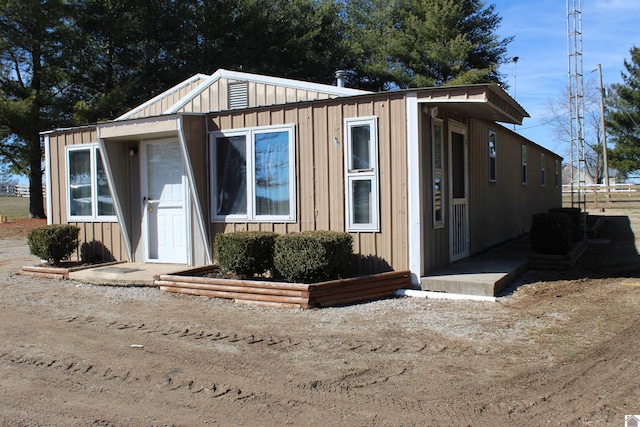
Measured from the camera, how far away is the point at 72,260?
33.8 feet

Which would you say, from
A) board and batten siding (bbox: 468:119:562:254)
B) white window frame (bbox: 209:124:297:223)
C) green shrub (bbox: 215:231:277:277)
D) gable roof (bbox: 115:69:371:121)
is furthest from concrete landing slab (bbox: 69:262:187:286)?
board and batten siding (bbox: 468:119:562:254)

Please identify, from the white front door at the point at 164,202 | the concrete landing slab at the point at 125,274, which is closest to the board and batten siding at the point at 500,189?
the white front door at the point at 164,202

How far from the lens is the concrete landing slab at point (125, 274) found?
8148mm

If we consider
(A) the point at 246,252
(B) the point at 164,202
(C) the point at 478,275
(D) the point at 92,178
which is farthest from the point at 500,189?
(D) the point at 92,178

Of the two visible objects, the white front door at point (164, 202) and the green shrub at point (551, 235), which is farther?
the white front door at point (164, 202)

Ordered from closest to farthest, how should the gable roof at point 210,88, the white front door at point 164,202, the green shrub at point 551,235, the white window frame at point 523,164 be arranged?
the gable roof at point 210,88 → the green shrub at point 551,235 → the white front door at point 164,202 → the white window frame at point 523,164

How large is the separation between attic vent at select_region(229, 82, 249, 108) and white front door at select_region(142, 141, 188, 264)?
3.99 ft

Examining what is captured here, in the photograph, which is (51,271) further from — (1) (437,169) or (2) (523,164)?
(2) (523,164)

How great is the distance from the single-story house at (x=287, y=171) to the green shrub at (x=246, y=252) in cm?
73

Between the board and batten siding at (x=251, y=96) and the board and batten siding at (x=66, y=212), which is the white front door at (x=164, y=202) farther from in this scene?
the board and batten siding at (x=251, y=96)

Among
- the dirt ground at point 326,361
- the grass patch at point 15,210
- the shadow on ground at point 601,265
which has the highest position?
the grass patch at point 15,210

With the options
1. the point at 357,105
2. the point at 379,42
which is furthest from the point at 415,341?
the point at 379,42

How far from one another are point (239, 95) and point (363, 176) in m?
2.88

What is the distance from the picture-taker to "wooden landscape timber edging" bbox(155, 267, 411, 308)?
6645 mm
